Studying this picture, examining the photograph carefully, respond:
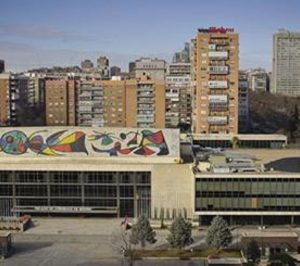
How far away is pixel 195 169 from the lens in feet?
116

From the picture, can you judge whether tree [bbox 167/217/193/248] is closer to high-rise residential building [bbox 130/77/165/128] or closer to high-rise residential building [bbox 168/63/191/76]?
high-rise residential building [bbox 130/77/165/128]

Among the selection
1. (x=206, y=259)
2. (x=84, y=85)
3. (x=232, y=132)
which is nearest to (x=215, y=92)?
(x=232, y=132)

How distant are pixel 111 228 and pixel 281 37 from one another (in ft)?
343

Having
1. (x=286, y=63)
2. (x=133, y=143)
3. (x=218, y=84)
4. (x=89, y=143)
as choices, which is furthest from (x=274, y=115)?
(x=89, y=143)

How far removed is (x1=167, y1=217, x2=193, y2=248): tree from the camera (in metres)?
29.9

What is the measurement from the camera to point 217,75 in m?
58.4

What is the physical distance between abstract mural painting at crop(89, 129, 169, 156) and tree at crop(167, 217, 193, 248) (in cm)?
815

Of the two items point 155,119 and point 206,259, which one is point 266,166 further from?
point 155,119

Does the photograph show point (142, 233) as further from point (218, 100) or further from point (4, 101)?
point (4, 101)

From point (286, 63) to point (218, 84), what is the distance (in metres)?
76.5

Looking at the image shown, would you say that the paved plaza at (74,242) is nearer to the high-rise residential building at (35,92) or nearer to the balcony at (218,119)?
the balcony at (218,119)

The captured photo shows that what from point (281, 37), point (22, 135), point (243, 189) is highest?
point (281, 37)

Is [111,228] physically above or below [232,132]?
below

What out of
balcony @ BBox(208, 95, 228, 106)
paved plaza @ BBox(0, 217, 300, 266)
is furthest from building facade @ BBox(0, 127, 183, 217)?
balcony @ BBox(208, 95, 228, 106)
